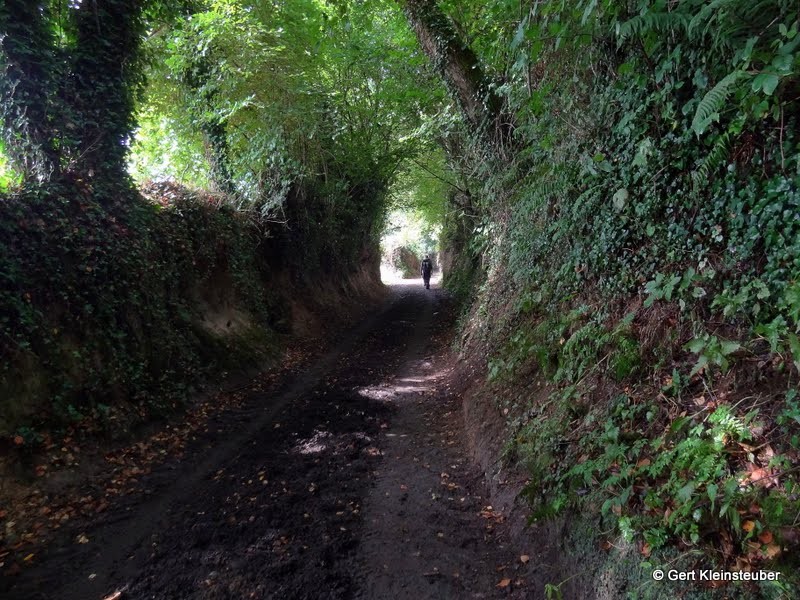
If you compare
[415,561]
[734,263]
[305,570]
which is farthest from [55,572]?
[734,263]

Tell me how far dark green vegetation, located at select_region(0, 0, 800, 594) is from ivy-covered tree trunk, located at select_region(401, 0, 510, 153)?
0.18ft

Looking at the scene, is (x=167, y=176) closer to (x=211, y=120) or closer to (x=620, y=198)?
(x=211, y=120)

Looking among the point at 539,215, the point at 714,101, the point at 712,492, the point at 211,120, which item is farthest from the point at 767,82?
the point at 211,120

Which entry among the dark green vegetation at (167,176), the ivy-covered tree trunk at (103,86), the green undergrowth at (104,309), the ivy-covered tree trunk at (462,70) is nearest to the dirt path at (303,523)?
the green undergrowth at (104,309)

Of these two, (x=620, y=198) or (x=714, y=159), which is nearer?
(x=714, y=159)

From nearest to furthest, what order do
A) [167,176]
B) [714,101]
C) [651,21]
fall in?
[714,101], [651,21], [167,176]

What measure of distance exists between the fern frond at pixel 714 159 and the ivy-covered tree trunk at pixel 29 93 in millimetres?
7895

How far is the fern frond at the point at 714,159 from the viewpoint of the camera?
319 cm

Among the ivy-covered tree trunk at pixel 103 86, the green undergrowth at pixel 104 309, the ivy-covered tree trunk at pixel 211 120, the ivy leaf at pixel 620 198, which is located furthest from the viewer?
the ivy-covered tree trunk at pixel 211 120

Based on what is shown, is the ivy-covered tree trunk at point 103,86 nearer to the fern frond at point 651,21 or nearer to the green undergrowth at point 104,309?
the green undergrowth at point 104,309

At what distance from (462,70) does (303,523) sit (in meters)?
7.83

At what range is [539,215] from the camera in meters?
6.82

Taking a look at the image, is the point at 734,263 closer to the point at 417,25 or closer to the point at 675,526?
the point at 675,526

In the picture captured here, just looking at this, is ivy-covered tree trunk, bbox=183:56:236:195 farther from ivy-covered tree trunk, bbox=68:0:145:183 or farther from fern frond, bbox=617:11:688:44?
fern frond, bbox=617:11:688:44
